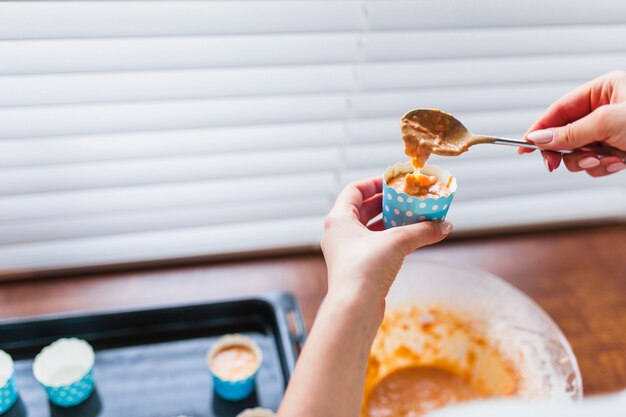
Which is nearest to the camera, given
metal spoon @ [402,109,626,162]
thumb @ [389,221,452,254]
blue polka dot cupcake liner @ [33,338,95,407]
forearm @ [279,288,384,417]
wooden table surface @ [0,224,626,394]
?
forearm @ [279,288,384,417]

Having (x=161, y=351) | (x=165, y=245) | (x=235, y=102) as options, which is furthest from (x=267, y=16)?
(x=161, y=351)

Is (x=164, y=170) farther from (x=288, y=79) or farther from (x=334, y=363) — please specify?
(x=334, y=363)

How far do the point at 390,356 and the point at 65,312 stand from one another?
2.28 feet

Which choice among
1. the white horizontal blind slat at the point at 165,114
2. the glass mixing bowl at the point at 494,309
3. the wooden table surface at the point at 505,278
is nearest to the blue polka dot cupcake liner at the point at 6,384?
the wooden table surface at the point at 505,278

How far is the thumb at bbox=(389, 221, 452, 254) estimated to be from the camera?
850mm

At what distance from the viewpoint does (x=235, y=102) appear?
1.24m

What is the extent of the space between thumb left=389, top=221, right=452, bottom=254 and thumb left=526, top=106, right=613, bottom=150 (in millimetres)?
289

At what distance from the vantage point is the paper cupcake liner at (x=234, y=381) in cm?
112

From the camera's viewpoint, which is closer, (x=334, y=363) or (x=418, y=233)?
(x=334, y=363)

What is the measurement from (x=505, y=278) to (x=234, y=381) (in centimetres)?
74

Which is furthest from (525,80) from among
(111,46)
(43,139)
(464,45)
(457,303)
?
(43,139)

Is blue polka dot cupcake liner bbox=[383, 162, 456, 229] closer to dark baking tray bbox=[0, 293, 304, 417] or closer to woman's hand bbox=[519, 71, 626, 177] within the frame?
woman's hand bbox=[519, 71, 626, 177]

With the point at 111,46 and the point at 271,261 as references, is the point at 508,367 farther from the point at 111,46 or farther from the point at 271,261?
the point at 111,46

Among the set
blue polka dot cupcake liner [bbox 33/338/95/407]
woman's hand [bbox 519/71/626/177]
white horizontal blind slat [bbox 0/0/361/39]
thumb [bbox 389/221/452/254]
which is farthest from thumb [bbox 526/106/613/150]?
blue polka dot cupcake liner [bbox 33/338/95/407]
